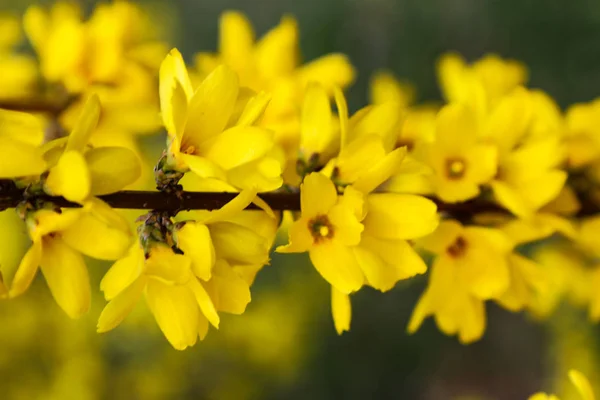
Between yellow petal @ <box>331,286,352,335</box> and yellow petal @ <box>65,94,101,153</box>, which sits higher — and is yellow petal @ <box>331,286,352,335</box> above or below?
below

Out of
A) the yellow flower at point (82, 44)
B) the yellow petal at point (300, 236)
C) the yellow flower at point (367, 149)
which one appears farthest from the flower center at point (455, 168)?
the yellow flower at point (82, 44)

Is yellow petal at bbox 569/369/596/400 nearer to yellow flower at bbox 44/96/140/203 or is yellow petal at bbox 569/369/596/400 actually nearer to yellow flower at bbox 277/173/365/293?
yellow flower at bbox 277/173/365/293

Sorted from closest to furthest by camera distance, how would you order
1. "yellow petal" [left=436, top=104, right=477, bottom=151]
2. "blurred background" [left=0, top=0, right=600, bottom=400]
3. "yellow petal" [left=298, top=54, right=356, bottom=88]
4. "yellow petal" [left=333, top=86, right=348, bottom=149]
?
1. "yellow petal" [left=333, top=86, right=348, bottom=149]
2. "yellow petal" [left=436, top=104, right=477, bottom=151]
3. "yellow petal" [left=298, top=54, right=356, bottom=88]
4. "blurred background" [left=0, top=0, right=600, bottom=400]

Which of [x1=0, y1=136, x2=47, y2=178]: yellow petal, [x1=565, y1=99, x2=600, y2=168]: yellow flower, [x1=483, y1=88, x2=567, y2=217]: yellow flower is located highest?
[x1=0, y1=136, x2=47, y2=178]: yellow petal

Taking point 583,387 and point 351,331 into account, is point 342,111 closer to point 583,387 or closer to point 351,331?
point 583,387

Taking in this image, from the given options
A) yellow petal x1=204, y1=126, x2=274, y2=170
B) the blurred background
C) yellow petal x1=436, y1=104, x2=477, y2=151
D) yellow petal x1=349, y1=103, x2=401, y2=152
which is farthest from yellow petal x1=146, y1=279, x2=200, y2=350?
the blurred background

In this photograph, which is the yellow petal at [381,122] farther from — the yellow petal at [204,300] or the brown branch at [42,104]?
the brown branch at [42,104]
